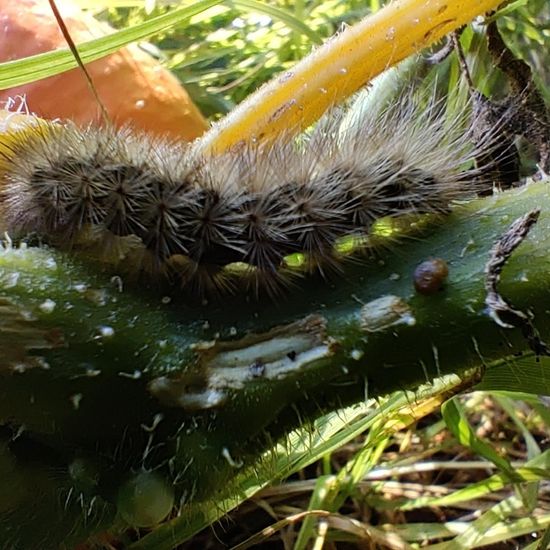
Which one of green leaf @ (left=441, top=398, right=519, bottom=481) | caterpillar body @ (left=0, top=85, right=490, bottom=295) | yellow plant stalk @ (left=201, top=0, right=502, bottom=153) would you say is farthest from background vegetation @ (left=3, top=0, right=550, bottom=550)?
caterpillar body @ (left=0, top=85, right=490, bottom=295)

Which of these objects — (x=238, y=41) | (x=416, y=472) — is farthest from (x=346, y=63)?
(x=238, y=41)

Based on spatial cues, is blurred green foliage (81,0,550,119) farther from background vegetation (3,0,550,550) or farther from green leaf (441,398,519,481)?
green leaf (441,398,519,481)

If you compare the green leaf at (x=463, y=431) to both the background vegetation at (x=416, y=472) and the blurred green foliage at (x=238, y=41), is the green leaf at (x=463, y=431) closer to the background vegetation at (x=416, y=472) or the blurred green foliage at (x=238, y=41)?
the background vegetation at (x=416, y=472)

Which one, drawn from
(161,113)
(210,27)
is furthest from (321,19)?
(161,113)

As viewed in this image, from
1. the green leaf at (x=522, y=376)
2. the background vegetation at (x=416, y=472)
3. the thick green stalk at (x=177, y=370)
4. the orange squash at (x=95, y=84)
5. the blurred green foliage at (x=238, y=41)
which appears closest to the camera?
the thick green stalk at (x=177, y=370)

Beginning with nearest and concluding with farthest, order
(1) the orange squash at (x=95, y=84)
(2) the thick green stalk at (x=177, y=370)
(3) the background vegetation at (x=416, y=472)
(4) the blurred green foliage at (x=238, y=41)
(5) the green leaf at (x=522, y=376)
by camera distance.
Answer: (2) the thick green stalk at (x=177, y=370) → (5) the green leaf at (x=522, y=376) → (3) the background vegetation at (x=416, y=472) → (1) the orange squash at (x=95, y=84) → (4) the blurred green foliage at (x=238, y=41)

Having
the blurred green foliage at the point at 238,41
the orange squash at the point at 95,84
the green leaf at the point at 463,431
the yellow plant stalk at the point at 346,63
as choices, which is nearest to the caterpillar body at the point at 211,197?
the yellow plant stalk at the point at 346,63

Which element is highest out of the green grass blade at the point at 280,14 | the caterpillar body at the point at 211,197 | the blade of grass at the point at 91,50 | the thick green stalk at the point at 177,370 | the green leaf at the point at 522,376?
the blade of grass at the point at 91,50
